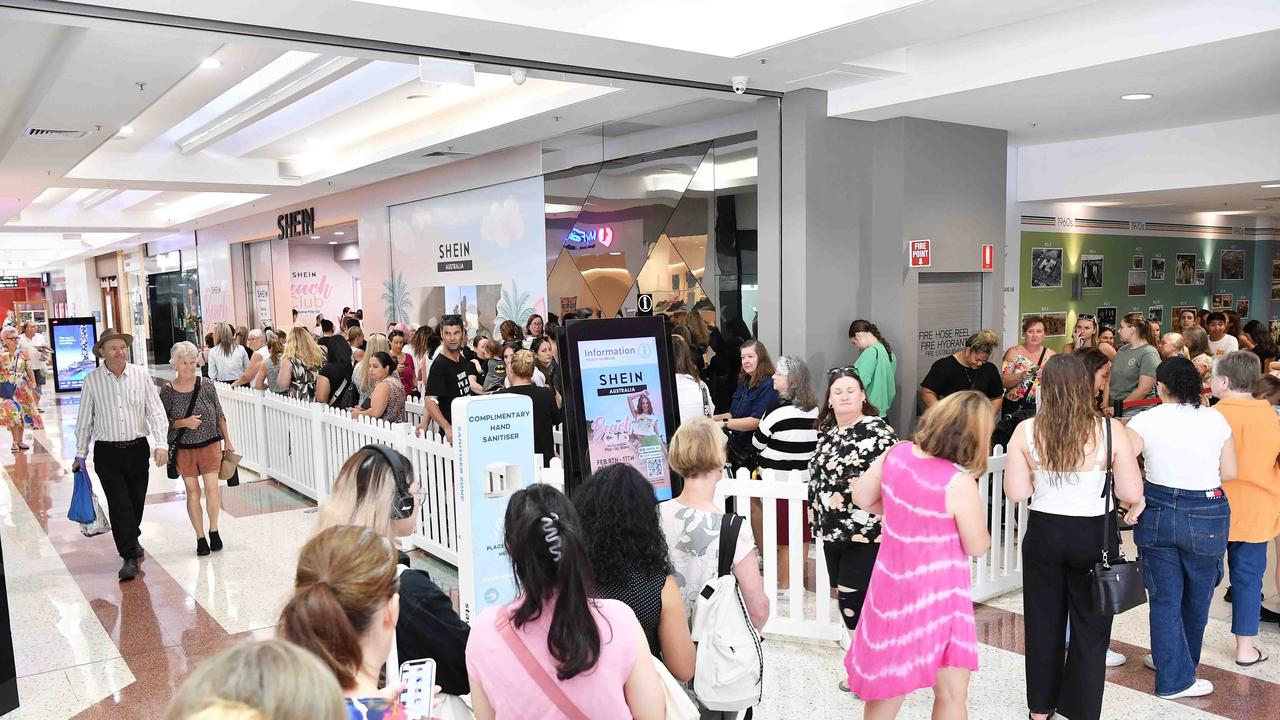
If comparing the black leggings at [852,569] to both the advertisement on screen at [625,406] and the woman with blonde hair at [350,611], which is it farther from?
the woman with blonde hair at [350,611]

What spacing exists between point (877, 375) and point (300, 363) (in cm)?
517

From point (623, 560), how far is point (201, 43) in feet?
16.2

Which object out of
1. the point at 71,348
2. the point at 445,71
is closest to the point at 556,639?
the point at 445,71

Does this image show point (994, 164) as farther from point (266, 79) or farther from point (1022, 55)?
point (266, 79)

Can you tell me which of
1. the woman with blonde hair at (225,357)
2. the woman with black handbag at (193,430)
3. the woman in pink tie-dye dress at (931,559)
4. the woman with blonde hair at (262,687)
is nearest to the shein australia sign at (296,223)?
the woman with blonde hair at (225,357)

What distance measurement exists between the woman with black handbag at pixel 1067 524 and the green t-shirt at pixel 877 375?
3201 millimetres

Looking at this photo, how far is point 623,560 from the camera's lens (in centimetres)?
223

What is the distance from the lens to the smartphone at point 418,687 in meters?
1.87

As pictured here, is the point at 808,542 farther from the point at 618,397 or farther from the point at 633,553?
the point at 633,553

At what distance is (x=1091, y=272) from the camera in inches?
415

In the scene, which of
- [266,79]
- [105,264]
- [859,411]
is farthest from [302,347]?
[105,264]

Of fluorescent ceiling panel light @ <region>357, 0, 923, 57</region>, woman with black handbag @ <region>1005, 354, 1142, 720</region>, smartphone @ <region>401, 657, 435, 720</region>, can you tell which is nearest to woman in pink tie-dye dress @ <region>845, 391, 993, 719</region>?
woman with black handbag @ <region>1005, 354, 1142, 720</region>

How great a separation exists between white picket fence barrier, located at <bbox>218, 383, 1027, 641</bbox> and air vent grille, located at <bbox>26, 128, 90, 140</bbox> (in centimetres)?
281

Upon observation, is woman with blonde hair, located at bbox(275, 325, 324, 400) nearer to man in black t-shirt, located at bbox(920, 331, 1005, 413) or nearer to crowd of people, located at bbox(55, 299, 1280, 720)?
crowd of people, located at bbox(55, 299, 1280, 720)
